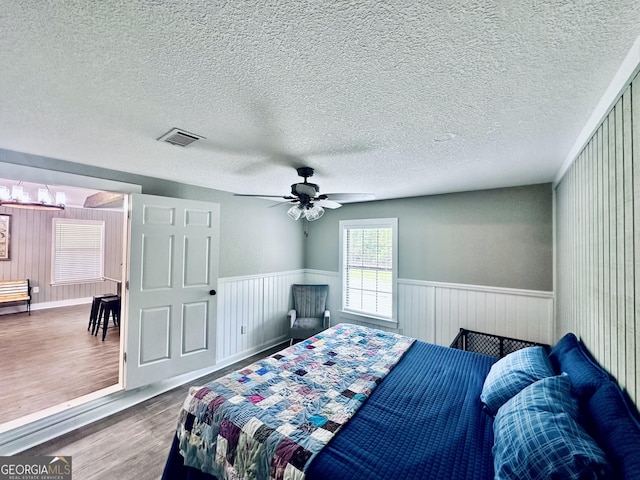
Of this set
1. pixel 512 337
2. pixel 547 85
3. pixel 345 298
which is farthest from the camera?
pixel 345 298

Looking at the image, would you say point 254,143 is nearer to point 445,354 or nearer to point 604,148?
point 604,148

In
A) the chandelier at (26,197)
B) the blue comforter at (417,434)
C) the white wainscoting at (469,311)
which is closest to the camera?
the blue comforter at (417,434)

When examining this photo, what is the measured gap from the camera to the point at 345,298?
181 inches

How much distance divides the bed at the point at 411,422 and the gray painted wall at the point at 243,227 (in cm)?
206

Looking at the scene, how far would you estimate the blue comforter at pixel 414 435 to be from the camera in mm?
1177

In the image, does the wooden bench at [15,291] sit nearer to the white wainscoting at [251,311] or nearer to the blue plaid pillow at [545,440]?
the white wainscoting at [251,311]

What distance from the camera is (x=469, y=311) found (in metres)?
3.47

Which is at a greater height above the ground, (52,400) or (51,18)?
(51,18)

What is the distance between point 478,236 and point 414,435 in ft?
9.19

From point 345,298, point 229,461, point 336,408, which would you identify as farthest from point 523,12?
point 345,298

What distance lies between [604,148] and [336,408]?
6.81ft

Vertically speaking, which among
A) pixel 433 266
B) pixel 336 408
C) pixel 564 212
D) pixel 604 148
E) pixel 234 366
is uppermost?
pixel 604 148

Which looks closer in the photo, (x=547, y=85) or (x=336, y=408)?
(x=547, y=85)

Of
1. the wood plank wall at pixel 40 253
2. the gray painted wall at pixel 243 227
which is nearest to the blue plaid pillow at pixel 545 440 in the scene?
the gray painted wall at pixel 243 227
